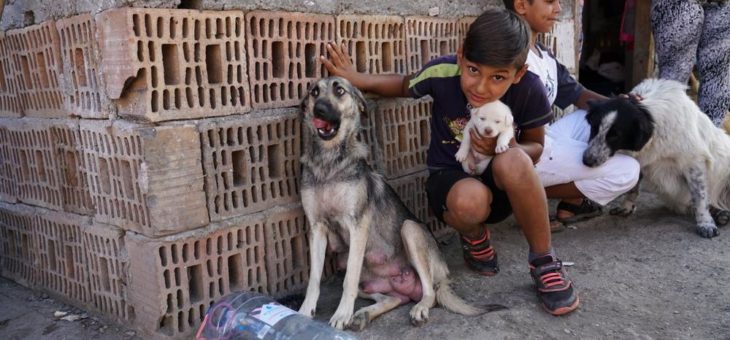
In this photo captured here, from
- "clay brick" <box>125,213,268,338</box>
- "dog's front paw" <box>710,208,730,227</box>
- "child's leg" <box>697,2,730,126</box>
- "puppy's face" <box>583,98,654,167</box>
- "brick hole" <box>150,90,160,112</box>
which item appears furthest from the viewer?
"child's leg" <box>697,2,730,126</box>

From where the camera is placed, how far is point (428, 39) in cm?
375

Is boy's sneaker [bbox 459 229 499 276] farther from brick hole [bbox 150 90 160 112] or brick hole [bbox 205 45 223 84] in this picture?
brick hole [bbox 150 90 160 112]

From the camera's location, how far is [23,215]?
11.5 ft

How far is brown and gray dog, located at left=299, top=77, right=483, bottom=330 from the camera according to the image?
9.16 feet

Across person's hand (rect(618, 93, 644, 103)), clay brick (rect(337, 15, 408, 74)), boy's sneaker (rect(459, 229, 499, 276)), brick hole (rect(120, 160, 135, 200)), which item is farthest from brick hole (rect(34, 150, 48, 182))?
person's hand (rect(618, 93, 644, 103))

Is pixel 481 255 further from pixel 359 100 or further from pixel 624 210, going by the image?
pixel 624 210

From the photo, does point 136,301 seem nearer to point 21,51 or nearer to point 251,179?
point 251,179

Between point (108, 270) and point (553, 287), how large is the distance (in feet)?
7.51

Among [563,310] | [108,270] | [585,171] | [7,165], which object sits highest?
[7,165]

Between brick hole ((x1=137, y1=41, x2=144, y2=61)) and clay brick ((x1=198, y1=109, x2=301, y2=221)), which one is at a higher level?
brick hole ((x1=137, y1=41, x2=144, y2=61))

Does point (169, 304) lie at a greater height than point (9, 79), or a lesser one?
lesser

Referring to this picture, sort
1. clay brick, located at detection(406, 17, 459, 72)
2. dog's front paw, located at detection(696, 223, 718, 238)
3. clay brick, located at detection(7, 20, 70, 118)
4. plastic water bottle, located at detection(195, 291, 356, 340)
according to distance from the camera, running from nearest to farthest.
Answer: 1. plastic water bottle, located at detection(195, 291, 356, 340)
2. clay brick, located at detection(7, 20, 70, 118)
3. clay brick, located at detection(406, 17, 459, 72)
4. dog's front paw, located at detection(696, 223, 718, 238)

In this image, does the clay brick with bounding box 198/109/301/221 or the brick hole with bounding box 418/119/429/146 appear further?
the brick hole with bounding box 418/119/429/146

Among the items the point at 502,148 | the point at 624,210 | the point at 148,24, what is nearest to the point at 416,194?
the point at 502,148
